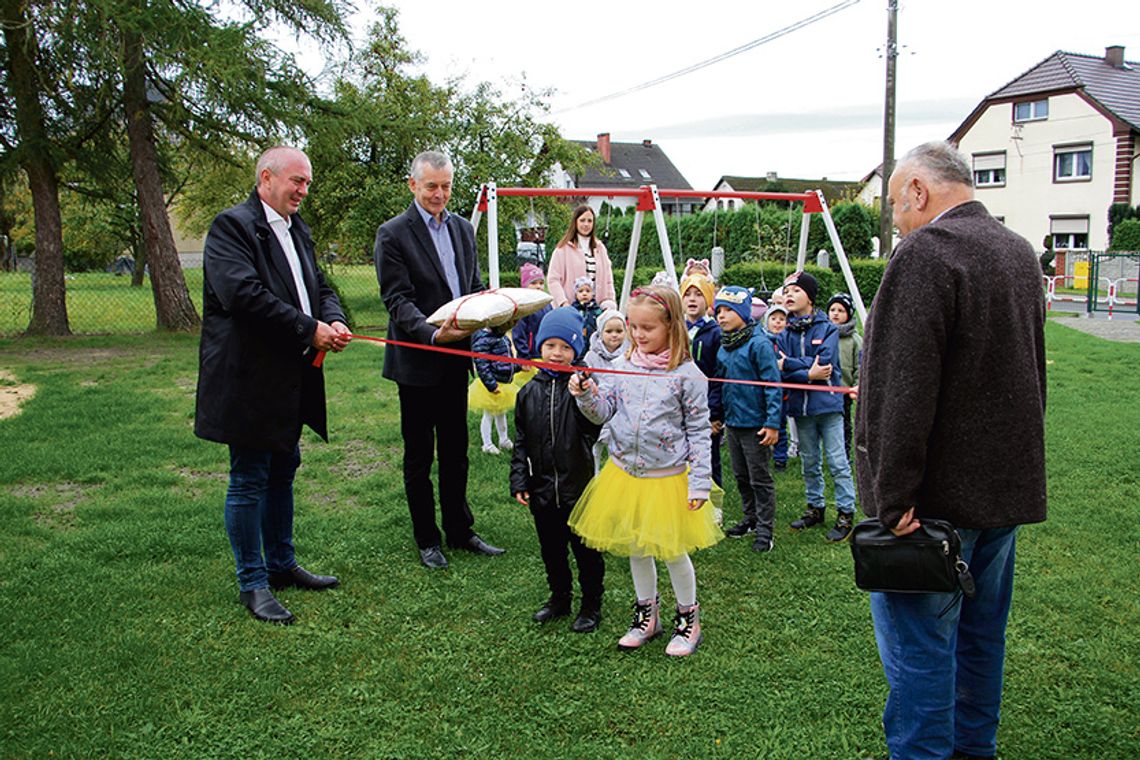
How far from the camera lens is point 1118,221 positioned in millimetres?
34250

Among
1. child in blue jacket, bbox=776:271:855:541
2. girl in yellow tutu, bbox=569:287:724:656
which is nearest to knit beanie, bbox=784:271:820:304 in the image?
child in blue jacket, bbox=776:271:855:541

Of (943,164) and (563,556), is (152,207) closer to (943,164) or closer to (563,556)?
(563,556)

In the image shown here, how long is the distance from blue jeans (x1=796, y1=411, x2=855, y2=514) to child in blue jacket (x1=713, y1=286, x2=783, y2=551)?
0.46 m

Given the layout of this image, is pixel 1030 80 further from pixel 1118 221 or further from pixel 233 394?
pixel 233 394

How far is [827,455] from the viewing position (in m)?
5.50

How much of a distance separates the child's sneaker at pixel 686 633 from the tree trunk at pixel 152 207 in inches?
563

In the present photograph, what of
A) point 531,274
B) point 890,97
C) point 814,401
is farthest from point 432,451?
point 890,97

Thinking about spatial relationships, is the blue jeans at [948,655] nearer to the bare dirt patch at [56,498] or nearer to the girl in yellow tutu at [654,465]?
the girl in yellow tutu at [654,465]

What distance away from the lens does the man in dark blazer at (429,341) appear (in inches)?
179

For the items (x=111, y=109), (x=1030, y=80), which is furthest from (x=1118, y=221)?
(x=111, y=109)

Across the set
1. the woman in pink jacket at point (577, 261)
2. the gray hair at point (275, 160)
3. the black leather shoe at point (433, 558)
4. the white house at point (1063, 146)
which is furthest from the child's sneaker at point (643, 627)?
the white house at point (1063, 146)

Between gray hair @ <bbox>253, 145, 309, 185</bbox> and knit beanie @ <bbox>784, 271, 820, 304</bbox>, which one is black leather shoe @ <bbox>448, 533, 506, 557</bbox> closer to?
gray hair @ <bbox>253, 145, 309, 185</bbox>

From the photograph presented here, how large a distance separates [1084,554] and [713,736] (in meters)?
2.91

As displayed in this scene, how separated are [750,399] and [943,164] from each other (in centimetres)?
269
